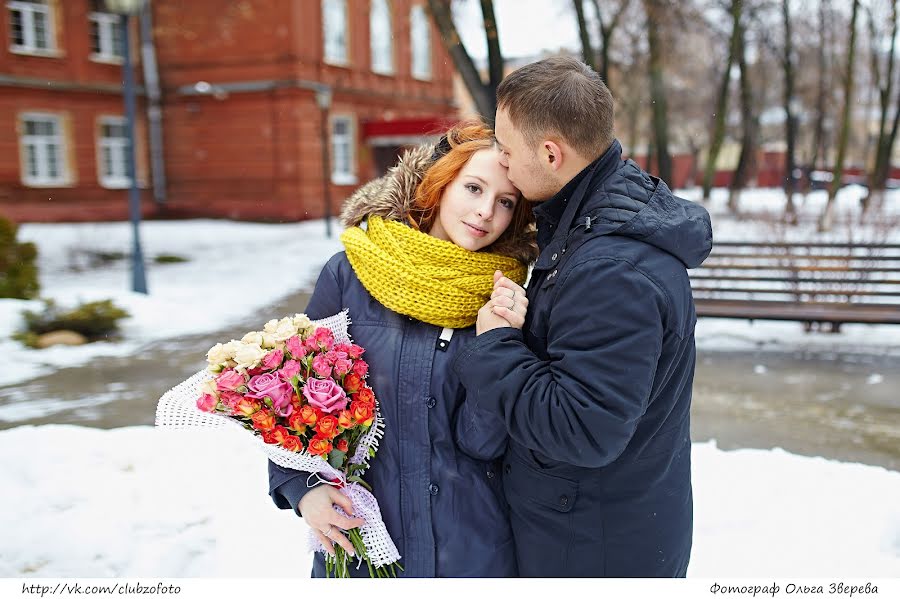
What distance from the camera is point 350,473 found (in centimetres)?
190

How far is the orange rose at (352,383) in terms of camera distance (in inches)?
70.9

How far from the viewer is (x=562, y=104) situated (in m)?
1.55

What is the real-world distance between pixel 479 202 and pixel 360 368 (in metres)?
0.52

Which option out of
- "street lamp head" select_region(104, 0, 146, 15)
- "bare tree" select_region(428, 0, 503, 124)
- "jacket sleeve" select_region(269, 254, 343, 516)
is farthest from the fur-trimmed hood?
"street lamp head" select_region(104, 0, 146, 15)

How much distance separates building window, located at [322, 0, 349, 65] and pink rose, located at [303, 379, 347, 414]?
20569mm

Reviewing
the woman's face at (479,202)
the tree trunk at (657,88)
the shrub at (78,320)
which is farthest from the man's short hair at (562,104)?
the tree trunk at (657,88)

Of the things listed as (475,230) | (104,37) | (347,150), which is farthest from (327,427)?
(104,37)

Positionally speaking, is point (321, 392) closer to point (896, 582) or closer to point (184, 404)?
point (184, 404)

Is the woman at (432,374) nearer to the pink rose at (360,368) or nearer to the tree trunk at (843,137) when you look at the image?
the pink rose at (360,368)

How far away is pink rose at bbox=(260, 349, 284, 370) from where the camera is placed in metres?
1.75

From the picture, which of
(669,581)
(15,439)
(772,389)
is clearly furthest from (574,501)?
(772,389)

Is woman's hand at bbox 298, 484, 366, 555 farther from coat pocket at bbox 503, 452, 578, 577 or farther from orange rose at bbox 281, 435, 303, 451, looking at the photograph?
coat pocket at bbox 503, 452, 578, 577

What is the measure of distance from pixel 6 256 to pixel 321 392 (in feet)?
27.7

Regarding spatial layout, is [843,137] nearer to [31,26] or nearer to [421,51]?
[421,51]
